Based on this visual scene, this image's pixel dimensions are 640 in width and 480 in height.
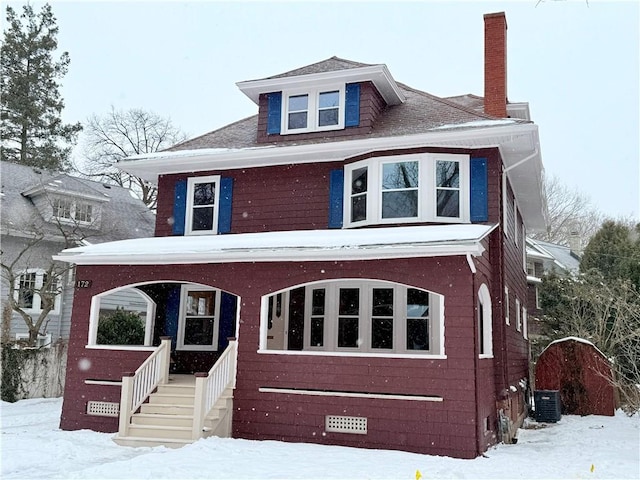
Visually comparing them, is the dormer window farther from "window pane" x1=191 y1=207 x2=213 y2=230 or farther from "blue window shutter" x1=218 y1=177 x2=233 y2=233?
"blue window shutter" x1=218 y1=177 x2=233 y2=233

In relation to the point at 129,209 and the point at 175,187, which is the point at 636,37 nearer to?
the point at 175,187

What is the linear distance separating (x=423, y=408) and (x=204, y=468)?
341 centimetres

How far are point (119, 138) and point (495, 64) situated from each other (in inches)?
1054

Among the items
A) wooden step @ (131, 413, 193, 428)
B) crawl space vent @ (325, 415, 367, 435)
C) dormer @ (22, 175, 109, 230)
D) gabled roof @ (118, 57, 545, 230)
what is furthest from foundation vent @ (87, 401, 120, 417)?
dormer @ (22, 175, 109, 230)

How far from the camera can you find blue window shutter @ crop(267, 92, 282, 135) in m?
13.7

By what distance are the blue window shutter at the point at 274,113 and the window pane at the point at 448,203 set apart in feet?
13.2

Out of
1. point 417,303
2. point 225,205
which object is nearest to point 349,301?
point 417,303

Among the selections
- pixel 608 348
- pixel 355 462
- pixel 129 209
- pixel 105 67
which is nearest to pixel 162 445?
pixel 355 462

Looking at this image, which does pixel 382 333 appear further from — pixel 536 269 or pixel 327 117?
pixel 536 269

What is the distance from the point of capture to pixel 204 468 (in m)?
7.68

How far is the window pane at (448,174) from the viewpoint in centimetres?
1177

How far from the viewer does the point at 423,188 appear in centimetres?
1175

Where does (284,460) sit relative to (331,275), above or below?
below

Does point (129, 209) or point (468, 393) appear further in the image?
point (129, 209)
